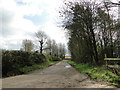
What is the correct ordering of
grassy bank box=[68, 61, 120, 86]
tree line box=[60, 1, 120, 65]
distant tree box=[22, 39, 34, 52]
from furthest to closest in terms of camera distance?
distant tree box=[22, 39, 34, 52], tree line box=[60, 1, 120, 65], grassy bank box=[68, 61, 120, 86]

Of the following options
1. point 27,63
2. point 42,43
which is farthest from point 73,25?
point 42,43

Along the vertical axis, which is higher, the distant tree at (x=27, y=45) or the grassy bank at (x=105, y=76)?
the distant tree at (x=27, y=45)

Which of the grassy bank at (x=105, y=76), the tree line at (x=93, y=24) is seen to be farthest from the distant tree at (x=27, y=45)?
the grassy bank at (x=105, y=76)

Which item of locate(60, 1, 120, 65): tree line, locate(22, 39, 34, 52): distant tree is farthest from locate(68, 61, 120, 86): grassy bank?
locate(22, 39, 34, 52): distant tree

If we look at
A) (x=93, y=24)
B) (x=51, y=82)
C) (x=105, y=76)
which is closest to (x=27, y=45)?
(x=93, y=24)

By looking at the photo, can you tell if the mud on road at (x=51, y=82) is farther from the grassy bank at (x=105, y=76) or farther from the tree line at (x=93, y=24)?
the tree line at (x=93, y=24)

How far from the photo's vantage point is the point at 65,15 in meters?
19.3

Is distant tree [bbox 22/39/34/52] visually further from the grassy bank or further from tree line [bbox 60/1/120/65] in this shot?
the grassy bank

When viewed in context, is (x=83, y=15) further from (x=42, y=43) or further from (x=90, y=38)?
(x=42, y=43)

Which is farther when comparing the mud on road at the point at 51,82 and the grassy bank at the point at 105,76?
the grassy bank at the point at 105,76

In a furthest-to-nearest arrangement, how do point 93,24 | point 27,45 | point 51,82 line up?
point 27,45 < point 93,24 < point 51,82

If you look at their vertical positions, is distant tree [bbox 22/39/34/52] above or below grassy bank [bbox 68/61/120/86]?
above

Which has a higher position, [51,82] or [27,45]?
[27,45]

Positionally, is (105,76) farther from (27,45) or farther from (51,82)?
(27,45)
